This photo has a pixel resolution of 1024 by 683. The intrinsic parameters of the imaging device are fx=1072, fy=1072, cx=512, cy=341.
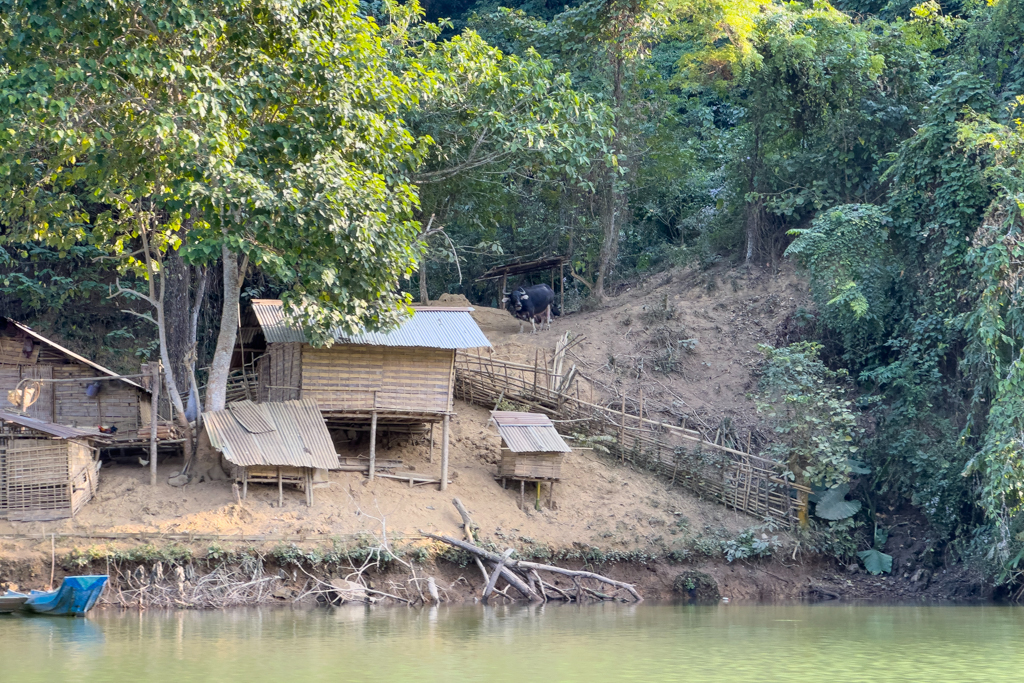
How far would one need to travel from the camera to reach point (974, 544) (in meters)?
17.3

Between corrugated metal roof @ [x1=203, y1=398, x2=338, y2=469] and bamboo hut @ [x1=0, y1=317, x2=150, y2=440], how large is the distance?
3058 millimetres

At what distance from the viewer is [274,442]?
16.8 m

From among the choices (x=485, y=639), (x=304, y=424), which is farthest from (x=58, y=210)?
(x=485, y=639)

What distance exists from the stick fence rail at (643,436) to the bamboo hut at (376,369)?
3168mm

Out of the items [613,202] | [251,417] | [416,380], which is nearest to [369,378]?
[416,380]

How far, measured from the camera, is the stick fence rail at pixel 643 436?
755 inches

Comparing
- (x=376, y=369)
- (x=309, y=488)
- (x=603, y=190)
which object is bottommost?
(x=309, y=488)

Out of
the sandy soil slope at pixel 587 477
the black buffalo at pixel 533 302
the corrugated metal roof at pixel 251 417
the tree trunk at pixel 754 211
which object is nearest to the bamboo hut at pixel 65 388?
the sandy soil slope at pixel 587 477

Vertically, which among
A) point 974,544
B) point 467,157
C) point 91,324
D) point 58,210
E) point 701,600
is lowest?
point 701,600

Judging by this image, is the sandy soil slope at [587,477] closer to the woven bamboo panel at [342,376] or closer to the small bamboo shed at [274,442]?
the small bamboo shed at [274,442]

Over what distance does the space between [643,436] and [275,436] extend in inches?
284

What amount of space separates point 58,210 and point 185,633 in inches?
321

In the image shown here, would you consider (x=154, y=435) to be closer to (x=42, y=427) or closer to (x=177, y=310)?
(x=42, y=427)

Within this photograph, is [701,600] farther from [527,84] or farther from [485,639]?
[527,84]
